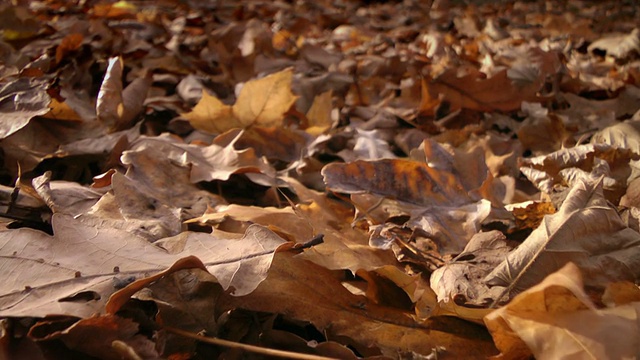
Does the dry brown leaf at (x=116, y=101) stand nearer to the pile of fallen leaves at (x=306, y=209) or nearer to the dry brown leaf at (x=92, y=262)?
the pile of fallen leaves at (x=306, y=209)

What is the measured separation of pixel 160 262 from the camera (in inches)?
29.1

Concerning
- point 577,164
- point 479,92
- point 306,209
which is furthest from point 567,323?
point 479,92

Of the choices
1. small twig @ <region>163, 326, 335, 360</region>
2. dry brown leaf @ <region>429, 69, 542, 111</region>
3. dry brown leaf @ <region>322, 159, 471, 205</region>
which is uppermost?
small twig @ <region>163, 326, 335, 360</region>

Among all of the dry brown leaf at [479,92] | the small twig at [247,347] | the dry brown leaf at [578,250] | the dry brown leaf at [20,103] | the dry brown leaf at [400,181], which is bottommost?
the dry brown leaf at [479,92]

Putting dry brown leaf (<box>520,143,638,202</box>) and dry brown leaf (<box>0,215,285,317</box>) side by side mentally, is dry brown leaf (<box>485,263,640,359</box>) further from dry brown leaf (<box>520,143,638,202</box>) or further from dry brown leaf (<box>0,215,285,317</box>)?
dry brown leaf (<box>520,143,638,202</box>)

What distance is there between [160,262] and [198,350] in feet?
0.43

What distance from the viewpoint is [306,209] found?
1.04m

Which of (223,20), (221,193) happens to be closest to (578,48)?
(223,20)

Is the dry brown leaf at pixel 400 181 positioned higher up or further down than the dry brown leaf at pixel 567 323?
further down

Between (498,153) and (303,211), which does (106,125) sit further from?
(498,153)

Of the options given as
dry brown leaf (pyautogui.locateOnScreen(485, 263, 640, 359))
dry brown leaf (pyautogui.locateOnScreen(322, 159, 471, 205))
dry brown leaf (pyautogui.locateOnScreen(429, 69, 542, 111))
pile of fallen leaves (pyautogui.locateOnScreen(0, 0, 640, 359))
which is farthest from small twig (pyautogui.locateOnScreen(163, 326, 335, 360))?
dry brown leaf (pyautogui.locateOnScreen(429, 69, 542, 111))

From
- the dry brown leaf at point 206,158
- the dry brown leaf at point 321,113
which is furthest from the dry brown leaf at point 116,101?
the dry brown leaf at point 321,113

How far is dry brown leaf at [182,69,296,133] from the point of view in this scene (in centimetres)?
141

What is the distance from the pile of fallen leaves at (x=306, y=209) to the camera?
2.23 ft
